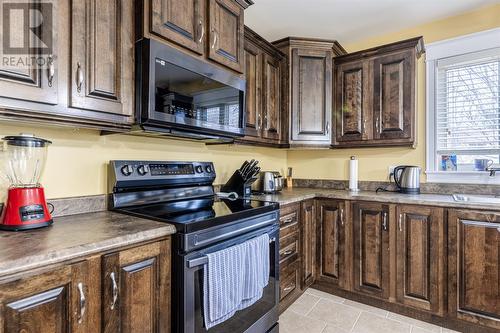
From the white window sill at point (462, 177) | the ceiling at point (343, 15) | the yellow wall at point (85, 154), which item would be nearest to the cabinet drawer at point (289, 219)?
the yellow wall at point (85, 154)

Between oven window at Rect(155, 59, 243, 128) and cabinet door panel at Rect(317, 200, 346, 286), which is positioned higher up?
oven window at Rect(155, 59, 243, 128)

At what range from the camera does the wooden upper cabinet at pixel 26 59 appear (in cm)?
99

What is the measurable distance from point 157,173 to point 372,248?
181cm

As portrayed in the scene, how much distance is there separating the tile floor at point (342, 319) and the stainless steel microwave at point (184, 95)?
149cm

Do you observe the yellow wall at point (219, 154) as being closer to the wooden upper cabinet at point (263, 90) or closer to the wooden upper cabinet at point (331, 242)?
the wooden upper cabinet at point (263, 90)

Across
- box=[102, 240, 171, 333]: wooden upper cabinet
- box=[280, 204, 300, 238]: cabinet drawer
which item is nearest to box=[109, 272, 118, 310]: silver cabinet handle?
box=[102, 240, 171, 333]: wooden upper cabinet

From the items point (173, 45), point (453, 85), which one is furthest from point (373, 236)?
point (173, 45)

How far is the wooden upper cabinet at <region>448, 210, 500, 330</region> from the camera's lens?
5.90ft

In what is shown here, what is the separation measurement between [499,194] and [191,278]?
97.8 inches

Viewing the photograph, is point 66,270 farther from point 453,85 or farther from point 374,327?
point 453,85

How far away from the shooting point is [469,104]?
237 centimetres

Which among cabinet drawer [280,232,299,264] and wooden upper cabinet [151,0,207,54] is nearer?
wooden upper cabinet [151,0,207,54]

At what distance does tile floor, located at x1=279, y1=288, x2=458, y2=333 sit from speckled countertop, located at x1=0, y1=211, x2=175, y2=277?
140 cm

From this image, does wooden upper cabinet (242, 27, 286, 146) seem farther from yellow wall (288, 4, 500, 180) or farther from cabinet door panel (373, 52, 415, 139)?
cabinet door panel (373, 52, 415, 139)
